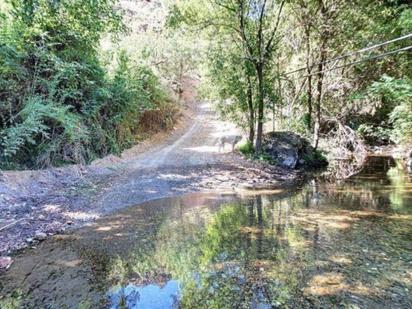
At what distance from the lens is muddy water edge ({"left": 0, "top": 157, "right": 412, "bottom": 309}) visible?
4410 millimetres

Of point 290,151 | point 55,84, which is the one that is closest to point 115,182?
point 55,84

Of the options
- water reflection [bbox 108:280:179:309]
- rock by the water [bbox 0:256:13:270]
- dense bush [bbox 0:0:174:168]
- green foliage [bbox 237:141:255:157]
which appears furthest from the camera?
green foliage [bbox 237:141:255:157]

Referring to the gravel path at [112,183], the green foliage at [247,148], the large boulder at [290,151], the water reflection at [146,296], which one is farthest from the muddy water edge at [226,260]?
the green foliage at [247,148]

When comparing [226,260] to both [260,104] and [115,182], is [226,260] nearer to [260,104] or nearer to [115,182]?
[115,182]

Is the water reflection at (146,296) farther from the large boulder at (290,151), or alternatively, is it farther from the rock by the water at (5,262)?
the large boulder at (290,151)

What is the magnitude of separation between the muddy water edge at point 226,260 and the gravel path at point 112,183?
604 mm

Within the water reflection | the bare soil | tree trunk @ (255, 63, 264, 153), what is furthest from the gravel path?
the water reflection

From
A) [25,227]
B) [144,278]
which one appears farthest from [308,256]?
[25,227]

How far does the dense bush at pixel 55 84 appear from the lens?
8.70 meters

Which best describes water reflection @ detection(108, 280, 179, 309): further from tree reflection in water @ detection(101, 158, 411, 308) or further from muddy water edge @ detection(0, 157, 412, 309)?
tree reflection in water @ detection(101, 158, 411, 308)

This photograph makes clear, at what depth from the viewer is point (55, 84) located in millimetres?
9758

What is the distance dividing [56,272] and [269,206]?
5.17 m

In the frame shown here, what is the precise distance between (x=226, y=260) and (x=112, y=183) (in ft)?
18.0

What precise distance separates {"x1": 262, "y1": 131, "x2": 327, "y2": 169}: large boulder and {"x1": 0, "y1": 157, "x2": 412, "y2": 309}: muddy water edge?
Answer: 5148 mm
